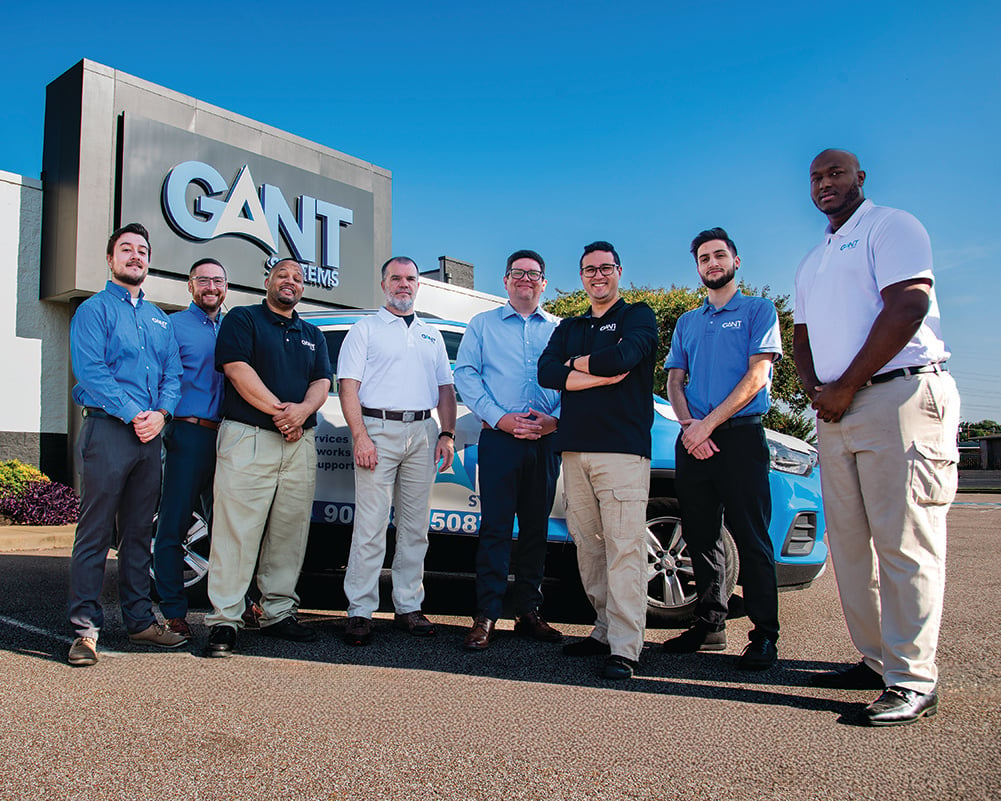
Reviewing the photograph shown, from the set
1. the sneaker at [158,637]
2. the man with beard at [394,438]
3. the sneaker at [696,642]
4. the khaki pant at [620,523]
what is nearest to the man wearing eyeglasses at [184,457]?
the sneaker at [158,637]

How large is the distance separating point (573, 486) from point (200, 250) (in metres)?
9.93

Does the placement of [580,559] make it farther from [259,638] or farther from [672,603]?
[259,638]

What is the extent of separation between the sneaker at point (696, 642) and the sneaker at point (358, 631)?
149cm

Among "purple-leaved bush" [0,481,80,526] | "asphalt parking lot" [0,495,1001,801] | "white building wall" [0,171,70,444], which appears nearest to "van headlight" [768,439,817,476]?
"asphalt parking lot" [0,495,1001,801]

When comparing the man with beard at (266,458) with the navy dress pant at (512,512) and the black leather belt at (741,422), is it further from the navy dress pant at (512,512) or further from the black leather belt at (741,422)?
the black leather belt at (741,422)

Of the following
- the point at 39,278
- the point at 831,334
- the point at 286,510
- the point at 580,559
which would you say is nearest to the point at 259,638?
the point at 286,510

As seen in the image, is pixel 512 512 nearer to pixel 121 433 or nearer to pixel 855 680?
pixel 855 680

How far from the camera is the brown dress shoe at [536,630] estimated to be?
13.0 feet

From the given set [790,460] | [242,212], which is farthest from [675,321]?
[790,460]

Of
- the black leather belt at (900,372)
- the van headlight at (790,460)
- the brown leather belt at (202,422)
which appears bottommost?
the van headlight at (790,460)

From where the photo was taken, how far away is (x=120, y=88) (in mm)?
11086

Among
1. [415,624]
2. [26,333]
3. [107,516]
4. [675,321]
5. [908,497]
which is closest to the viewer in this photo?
[908,497]

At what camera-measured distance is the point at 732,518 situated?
3654mm

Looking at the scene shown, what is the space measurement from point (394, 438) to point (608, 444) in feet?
4.07
